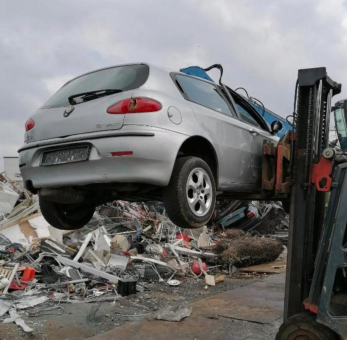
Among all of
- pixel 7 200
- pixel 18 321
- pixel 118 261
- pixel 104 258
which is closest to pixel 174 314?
pixel 18 321

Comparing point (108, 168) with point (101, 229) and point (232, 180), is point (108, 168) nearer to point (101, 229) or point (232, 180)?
point (232, 180)

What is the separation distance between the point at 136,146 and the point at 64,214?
1.45 meters

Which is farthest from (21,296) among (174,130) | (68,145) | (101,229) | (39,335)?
(174,130)

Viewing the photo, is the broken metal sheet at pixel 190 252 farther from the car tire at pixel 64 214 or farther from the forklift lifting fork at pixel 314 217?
the forklift lifting fork at pixel 314 217

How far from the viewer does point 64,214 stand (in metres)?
4.33

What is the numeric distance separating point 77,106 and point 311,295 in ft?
8.03

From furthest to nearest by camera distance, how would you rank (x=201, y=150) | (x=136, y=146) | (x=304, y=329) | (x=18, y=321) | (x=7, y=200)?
(x=7, y=200)
(x=18, y=321)
(x=201, y=150)
(x=304, y=329)
(x=136, y=146)

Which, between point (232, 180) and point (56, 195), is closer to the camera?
point (56, 195)

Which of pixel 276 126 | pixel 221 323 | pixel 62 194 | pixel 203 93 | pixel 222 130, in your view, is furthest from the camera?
pixel 221 323

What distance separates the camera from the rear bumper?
10.8 ft

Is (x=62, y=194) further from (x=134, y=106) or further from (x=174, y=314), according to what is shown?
(x=174, y=314)

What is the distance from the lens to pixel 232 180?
4133 mm

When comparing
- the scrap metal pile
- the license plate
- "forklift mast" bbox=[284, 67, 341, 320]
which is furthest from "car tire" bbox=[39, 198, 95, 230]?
the scrap metal pile

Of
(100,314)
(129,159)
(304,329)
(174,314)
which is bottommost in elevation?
(100,314)
